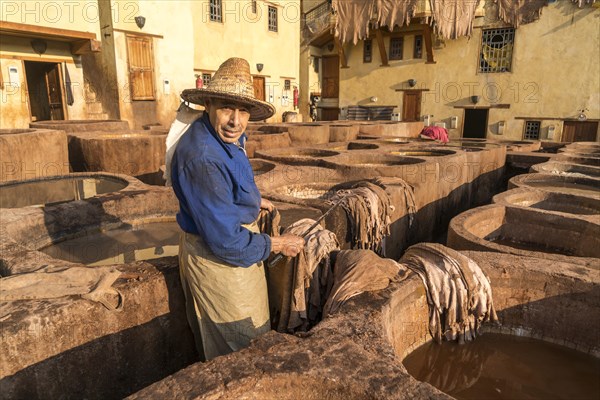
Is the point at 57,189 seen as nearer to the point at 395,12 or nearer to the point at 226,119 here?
the point at 226,119

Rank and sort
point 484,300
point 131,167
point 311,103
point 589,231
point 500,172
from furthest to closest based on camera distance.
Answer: point 311,103 < point 500,172 < point 131,167 < point 589,231 < point 484,300

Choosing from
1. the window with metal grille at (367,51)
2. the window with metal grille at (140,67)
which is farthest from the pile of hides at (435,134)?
the window with metal grille at (367,51)

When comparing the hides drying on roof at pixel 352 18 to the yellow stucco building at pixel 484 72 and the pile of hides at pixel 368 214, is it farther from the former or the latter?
the pile of hides at pixel 368 214

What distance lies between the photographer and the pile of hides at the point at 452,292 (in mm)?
3346

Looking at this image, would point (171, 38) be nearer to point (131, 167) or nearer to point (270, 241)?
point (131, 167)

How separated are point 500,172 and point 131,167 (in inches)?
355

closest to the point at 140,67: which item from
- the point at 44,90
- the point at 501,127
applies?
the point at 44,90

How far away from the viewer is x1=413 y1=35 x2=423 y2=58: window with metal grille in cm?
2264

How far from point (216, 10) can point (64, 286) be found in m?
17.8

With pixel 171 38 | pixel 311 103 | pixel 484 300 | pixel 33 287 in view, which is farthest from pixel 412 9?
pixel 33 287

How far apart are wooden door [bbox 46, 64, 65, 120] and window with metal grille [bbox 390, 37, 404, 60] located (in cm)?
1682

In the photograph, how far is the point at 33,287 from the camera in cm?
255

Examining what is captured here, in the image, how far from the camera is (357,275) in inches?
118

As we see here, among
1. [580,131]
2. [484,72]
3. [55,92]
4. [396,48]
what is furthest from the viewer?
[396,48]
